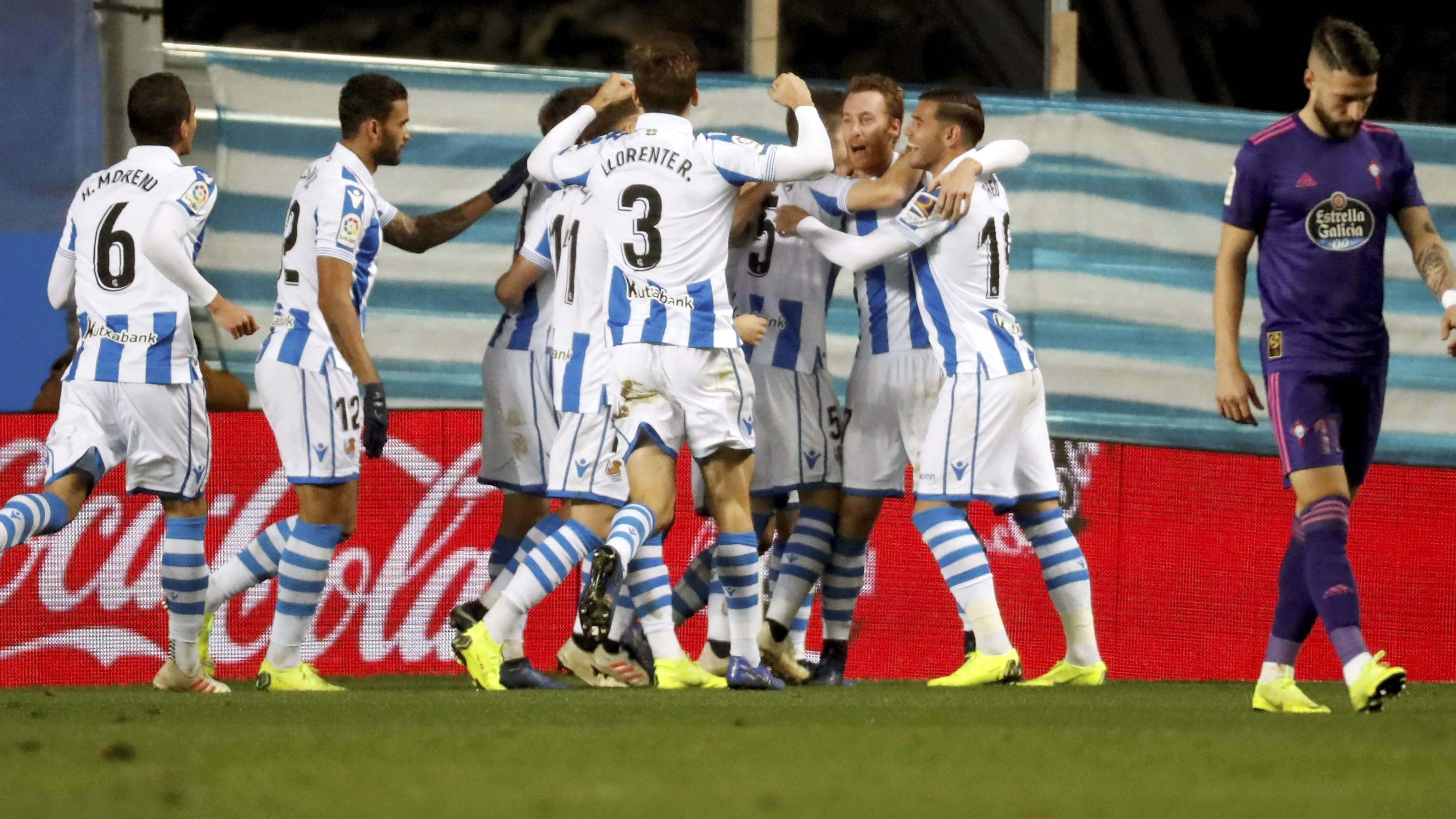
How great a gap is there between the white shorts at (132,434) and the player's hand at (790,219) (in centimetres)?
204

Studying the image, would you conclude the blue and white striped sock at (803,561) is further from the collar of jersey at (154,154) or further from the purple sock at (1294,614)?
the collar of jersey at (154,154)

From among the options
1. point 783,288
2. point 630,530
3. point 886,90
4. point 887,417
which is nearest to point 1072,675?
point 887,417

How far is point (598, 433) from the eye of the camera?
6.53 metres

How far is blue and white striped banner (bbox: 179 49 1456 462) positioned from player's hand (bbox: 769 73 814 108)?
2366 mm

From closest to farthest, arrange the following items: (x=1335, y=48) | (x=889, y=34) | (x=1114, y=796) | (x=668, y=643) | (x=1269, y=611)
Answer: (x=1114, y=796) → (x=1335, y=48) → (x=668, y=643) → (x=1269, y=611) → (x=889, y=34)

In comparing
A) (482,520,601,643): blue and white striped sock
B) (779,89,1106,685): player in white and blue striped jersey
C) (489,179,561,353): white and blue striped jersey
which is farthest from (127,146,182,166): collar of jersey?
(779,89,1106,685): player in white and blue striped jersey

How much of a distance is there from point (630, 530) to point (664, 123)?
1325 mm

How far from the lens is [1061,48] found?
381 inches

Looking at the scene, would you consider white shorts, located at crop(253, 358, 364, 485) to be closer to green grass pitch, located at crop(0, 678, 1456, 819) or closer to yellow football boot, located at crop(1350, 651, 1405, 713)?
green grass pitch, located at crop(0, 678, 1456, 819)

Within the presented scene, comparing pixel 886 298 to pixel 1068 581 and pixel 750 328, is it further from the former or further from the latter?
pixel 1068 581

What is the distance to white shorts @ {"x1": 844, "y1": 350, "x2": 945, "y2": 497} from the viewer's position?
6977mm

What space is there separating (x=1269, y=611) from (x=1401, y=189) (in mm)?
3496

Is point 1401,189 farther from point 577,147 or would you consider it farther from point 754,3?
point 754,3

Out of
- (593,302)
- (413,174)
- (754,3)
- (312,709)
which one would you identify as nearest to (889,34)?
(754,3)
